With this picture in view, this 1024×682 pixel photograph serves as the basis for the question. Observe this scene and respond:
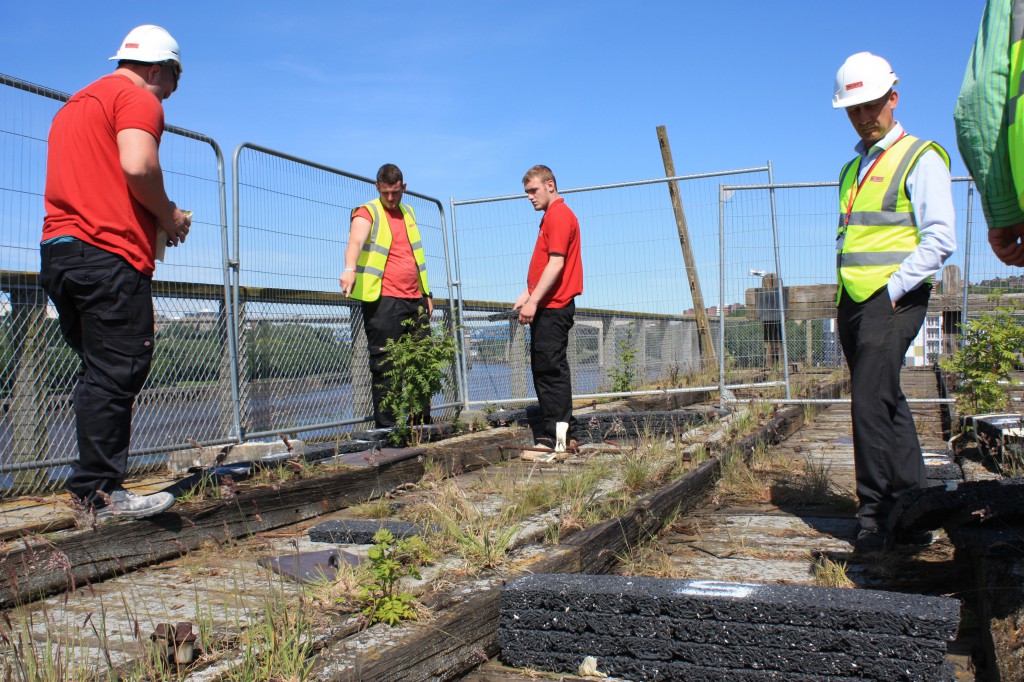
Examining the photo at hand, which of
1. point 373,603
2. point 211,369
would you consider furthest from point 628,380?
point 373,603

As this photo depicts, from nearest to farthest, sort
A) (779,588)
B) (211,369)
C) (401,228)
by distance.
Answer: (779,588) < (211,369) < (401,228)

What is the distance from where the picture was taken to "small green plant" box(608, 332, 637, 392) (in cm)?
Answer: 1056

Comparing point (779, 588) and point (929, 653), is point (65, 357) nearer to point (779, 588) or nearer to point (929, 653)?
point (779, 588)

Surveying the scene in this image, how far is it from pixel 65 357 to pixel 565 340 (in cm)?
354

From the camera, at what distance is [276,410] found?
670 cm

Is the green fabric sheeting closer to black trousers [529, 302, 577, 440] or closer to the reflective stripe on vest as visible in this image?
the reflective stripe on vest

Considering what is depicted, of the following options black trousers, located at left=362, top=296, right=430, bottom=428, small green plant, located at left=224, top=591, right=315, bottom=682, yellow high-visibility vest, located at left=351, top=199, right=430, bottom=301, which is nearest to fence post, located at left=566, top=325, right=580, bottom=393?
black trousers, located at left=362, top=296, right=430, bottom=428

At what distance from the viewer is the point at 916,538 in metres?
3.86

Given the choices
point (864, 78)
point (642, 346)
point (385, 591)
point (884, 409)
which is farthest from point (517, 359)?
point (385, 591)

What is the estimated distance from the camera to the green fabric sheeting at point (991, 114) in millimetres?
2430

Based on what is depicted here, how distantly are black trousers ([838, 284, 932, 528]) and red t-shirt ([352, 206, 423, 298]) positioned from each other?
12.8 ft

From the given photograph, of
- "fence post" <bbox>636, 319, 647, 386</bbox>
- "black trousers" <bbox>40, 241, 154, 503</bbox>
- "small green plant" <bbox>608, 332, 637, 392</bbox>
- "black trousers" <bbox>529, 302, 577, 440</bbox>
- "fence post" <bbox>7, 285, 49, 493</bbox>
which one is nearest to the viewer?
"black trousers" <bbox>40, 241, 154, 503</bbox>

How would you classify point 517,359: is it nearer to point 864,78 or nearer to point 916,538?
point 864,78

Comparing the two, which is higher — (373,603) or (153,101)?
(153,101)
